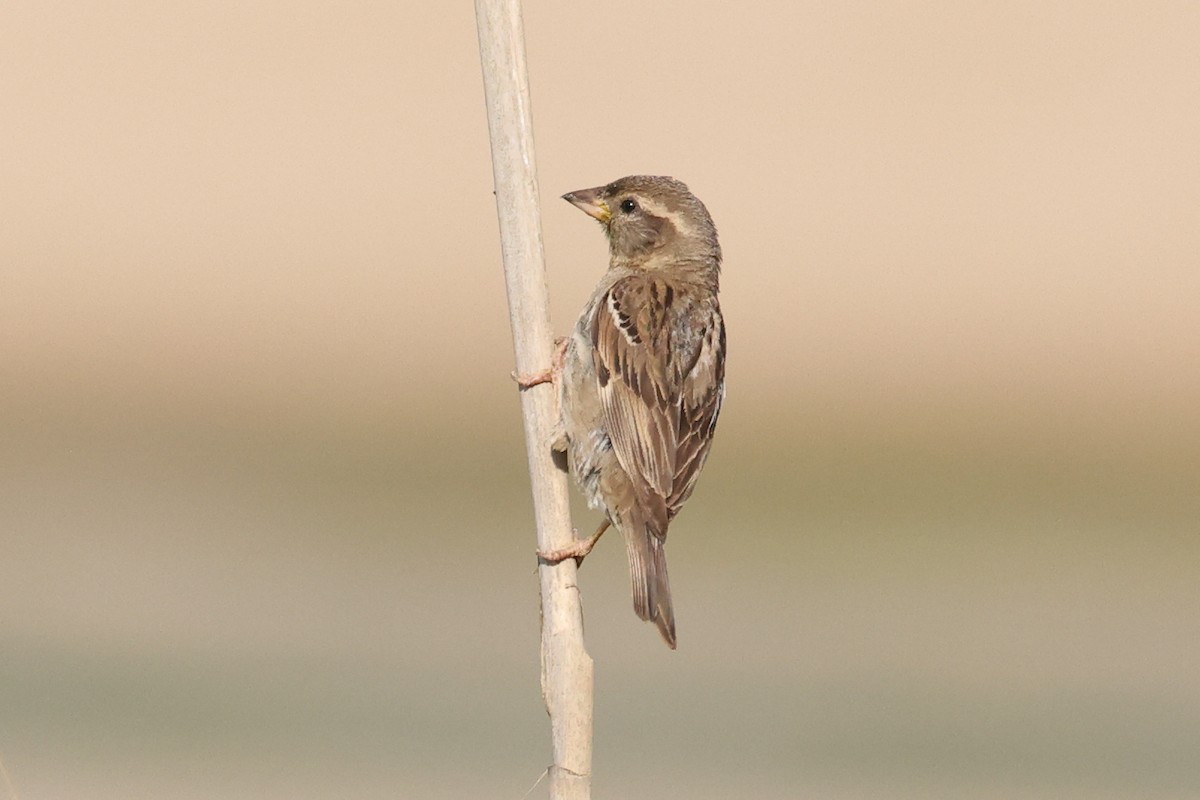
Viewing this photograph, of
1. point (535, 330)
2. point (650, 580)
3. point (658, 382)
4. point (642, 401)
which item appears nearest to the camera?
point (535, 330)

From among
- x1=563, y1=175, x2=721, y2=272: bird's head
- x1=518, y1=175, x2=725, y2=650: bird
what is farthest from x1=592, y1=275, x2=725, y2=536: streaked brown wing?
x1=563, y1=175, x2=721, y2=272: bird's head

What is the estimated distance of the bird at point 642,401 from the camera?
590 cm

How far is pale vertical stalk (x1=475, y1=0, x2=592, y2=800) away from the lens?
4898mm

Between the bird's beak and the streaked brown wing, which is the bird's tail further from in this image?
the bird's beak

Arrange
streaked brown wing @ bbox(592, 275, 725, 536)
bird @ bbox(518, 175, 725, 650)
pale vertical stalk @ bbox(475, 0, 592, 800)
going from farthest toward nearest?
streaked brown wing @ bbox(592, 275, 725, 536) < bird @ bbox(518, 175, 725, 650) < pale vertical stalk @ bbox(475, 0, 592, 800)

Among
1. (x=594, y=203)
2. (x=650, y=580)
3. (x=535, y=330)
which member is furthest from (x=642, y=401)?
(x=594, y=203)

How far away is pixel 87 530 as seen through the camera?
566 inches

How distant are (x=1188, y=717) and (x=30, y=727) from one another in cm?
692

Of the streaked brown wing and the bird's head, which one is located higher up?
the bird's head

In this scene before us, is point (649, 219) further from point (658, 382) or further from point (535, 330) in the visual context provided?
point (535, 330)

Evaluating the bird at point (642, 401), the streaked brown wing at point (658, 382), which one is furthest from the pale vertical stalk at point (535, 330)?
the streaked brown wing at point (658, 382)

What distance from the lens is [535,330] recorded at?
518cm

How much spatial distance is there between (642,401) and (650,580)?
0.73 metres

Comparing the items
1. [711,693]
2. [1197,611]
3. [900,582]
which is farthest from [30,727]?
[1197,611]
